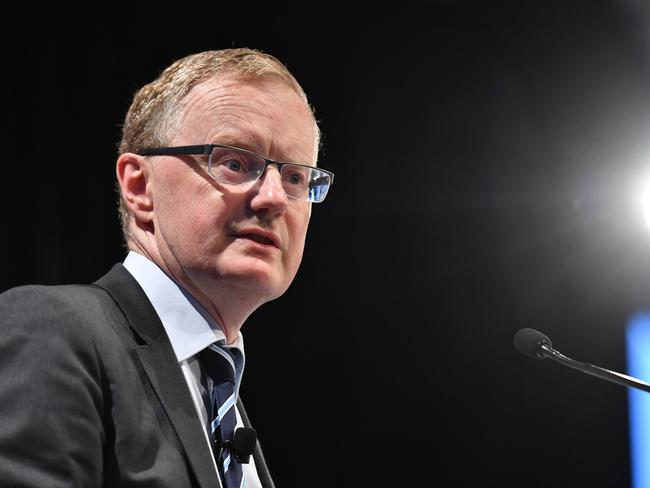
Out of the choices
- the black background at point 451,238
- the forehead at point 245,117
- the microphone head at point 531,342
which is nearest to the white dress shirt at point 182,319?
the forehead at point 245,117

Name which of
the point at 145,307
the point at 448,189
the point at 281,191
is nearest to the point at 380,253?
the point at 448,189

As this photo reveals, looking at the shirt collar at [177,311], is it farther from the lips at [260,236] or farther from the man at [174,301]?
the lips at [260,236]

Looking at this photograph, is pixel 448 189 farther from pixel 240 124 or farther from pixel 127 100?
pixel 240 124

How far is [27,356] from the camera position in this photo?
1042mm

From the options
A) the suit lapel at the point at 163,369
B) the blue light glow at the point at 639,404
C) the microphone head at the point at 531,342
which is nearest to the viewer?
the suit lapel at the point at 163,369

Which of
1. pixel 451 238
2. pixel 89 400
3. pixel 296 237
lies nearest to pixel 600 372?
pixel 296 237

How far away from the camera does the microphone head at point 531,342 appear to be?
1675mm

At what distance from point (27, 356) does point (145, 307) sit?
0.33 m

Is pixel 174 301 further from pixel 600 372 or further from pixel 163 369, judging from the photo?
pixel 600 372

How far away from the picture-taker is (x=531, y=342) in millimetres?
1684

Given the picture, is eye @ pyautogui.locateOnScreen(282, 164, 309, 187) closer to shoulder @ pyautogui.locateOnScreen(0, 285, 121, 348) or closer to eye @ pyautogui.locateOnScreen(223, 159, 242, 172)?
eye @ pyautogui.locateOnScreen(223, 159, 242, 172)

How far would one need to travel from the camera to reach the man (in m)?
1.02

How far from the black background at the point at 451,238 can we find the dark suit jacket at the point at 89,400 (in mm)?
1925

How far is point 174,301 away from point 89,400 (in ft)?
1.42
